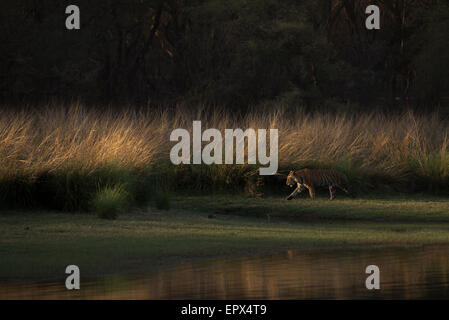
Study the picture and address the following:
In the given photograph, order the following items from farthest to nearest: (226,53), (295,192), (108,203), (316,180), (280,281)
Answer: (226,53) < (316,180) < (295,192) < (108,203) < (280,281)

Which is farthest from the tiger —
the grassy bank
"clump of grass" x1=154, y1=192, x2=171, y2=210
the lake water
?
the lake water

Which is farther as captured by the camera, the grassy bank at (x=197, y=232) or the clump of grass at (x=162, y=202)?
the clump of grass at (x=162, y=202)

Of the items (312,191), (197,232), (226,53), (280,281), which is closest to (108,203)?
(197,232)

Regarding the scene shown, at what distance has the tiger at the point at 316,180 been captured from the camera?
2044 centimetres

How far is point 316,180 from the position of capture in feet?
67.4

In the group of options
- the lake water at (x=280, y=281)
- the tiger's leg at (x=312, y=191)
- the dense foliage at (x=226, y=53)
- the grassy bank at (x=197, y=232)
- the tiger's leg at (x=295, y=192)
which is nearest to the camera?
the lake water at (x=280, y=281)

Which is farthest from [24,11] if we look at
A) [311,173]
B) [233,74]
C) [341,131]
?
[311,173]

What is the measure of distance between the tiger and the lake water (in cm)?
769

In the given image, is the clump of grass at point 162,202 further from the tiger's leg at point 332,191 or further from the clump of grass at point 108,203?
the tiger's leg at point 332,191

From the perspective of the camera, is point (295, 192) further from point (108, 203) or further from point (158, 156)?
point (108, 203)

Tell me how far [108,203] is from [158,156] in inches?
258

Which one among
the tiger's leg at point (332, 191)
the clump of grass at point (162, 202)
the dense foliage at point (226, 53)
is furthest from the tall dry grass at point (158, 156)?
the dense foliage at point (226, 53)

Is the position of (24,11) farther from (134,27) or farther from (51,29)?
(134,27)

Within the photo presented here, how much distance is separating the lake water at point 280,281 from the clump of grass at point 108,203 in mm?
3718
